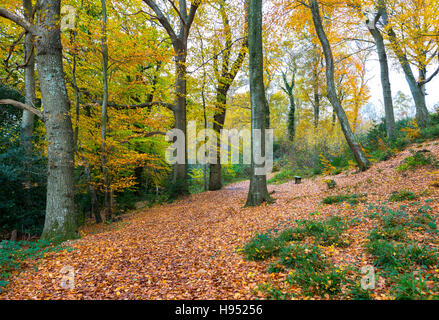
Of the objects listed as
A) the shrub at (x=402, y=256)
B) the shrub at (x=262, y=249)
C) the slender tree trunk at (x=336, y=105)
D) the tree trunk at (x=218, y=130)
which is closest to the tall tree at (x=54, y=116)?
the shrub at (x=262, y=249)

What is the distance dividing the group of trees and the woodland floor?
52.4 inches

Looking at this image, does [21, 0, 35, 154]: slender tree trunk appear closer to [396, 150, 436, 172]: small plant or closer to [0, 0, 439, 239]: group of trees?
[0, 0, 439, 239]: group of trees

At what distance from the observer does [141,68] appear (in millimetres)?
12258

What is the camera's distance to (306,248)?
3.08 m

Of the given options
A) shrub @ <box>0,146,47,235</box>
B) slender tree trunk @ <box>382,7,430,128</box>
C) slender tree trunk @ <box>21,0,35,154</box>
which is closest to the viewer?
shrub @ <box>0,146,47,235</box>

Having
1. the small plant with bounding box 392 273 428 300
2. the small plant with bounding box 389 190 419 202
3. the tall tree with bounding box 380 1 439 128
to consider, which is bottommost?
the small plant with bounding box 392 273 428 300

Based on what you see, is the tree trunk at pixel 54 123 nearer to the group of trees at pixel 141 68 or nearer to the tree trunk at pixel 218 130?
the group of trees at pixel 141 68

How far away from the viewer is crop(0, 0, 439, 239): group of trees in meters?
5.17

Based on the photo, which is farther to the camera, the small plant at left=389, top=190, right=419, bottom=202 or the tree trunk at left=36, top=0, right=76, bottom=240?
the tree trunk at left=36, top=0, right=76, bottom=240

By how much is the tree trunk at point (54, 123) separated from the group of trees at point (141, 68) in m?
0.02

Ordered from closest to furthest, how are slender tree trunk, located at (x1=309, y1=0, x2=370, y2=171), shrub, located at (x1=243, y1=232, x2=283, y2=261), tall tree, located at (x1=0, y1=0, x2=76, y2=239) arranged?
1. shrub, located at (x1=243, y1=232, x2=283, y2=261)
2. tall tree, located at (x1=0, y1=0, x2=76, y2=239)
3. slender tree trunk, located at (x1=309, y1=0, x2=370, y2=171)

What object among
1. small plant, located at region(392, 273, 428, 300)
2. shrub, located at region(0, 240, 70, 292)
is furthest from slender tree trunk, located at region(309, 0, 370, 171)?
shrub, located at region(0, 240, 70, 292)

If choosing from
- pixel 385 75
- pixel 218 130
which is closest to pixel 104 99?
pixel 218 130

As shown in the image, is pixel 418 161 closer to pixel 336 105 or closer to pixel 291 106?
pixel 336 105
